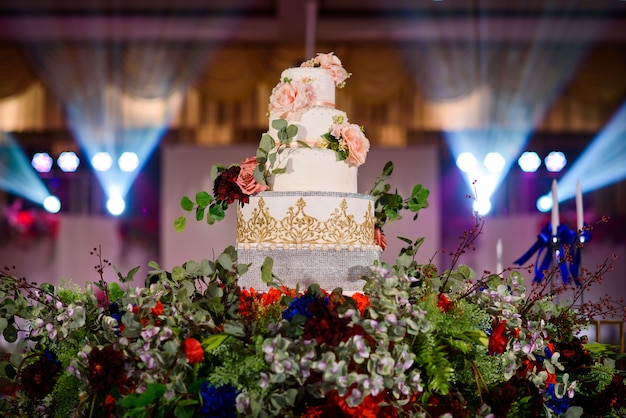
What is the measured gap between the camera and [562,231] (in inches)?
157

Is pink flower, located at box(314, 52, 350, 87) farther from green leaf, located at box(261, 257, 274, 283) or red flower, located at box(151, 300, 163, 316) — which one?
red flower, located at box(151, 300, 163, 316)

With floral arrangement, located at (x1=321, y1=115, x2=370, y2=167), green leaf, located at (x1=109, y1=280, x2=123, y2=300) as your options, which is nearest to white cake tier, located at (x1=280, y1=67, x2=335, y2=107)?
floral arrangement, located at (x1=321, y1=115, x2=370, y2=167)

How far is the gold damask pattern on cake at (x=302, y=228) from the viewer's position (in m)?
2.53

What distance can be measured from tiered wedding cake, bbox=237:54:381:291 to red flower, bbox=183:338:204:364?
0.71 metres

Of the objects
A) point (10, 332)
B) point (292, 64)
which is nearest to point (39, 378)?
point (10, 332)

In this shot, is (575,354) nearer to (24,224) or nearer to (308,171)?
(308,171)

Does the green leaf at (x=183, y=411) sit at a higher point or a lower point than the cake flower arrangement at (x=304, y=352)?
lower

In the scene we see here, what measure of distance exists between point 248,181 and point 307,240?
0.29 metres

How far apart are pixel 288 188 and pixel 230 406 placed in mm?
1006

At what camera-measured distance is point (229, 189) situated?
253 cm

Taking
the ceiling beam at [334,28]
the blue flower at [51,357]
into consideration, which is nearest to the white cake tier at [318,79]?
the blue flower at [51,357]

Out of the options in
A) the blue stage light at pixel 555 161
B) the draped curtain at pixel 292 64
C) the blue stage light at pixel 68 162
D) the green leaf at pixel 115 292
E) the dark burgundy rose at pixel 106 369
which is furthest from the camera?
the draped curtain at pixel 292 64

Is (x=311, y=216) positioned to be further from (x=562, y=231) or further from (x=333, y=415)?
(x=562, y=231)

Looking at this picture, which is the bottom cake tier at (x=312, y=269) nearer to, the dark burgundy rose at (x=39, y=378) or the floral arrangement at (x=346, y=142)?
the floral arrangement at (x=346, y=142)
